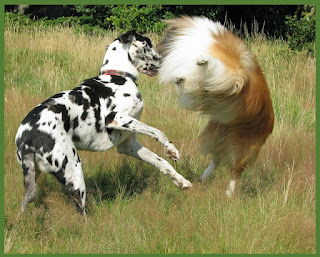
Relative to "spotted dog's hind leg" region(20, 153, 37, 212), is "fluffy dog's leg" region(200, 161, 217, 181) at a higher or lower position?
lower

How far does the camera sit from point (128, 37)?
208 inches

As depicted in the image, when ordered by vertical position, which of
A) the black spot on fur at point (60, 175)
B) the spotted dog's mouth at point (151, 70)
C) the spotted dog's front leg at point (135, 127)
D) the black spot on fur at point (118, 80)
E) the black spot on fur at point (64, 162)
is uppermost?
the spotted dog's mouth at point (151, 70)

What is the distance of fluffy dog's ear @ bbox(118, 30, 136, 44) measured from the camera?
5.27 m

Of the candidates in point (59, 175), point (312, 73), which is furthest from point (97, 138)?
point (312, 73)

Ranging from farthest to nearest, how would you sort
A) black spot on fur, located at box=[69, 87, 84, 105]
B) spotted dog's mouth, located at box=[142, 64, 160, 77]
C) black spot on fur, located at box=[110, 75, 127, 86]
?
spotted dog's mouth, located at box=[142, 64, 160, 77] → black spot on fur, located at box=[110, 75, 127, 86] → black spot on fur, located at box=[69, 87, 84, 105]

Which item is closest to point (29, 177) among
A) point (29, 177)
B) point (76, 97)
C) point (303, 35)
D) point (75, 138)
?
point (29, 177)

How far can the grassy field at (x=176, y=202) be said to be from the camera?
4.11 metres

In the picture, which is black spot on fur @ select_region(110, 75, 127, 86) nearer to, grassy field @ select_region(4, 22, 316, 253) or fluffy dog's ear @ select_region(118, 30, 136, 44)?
fluffy dog's ear @ select_region(118, 30, 136, 44)

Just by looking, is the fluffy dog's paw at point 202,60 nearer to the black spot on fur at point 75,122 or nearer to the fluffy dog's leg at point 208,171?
the black spot on fur at point 75,122

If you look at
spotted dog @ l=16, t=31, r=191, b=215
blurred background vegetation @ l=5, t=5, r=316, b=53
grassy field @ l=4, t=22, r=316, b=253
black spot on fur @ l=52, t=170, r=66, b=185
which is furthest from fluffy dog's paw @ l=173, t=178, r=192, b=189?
blurred background vegetation @ l=5, t=5, r=316, b=53

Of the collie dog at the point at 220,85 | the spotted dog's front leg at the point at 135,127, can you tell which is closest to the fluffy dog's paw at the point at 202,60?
the collie dog at the point at 220,85

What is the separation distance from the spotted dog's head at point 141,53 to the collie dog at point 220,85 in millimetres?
138

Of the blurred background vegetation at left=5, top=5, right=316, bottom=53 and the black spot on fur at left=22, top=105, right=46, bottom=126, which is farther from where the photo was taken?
the blurred background vegetation at left=5, top=5, right=316, bottom=53

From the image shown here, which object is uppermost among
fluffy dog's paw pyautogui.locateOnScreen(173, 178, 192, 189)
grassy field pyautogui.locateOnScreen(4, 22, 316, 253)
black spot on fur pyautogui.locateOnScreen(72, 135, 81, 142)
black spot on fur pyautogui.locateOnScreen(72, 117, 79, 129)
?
black spot on fur pyautogui.locateOnScreen(72, 117, 79, 129)
